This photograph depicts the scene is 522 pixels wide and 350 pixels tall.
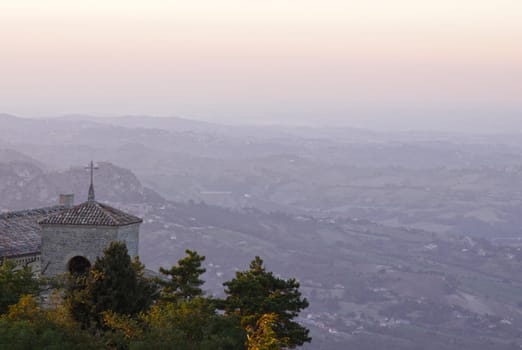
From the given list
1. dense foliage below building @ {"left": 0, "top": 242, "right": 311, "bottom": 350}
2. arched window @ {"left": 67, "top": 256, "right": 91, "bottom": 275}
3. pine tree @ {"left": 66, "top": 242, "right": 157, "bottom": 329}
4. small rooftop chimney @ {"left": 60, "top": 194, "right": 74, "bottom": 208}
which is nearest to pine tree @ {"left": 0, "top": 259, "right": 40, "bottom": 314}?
dense foliage below building @ {"left": 0, "top": 242, "right": 311, "bottom": 350}

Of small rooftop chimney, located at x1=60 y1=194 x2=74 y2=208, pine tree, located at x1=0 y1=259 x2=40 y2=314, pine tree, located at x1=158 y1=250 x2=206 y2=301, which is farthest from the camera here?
small rooftop chimney, located at x1=60 y1=194 x2=74 y2=208

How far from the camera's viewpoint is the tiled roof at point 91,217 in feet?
167

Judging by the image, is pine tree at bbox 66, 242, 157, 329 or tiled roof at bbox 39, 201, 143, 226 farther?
Result: tiled roof at bbox 39, 201, 143, 226

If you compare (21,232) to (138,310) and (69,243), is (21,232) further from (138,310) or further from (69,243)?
(138,310)

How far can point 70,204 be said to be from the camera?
6144 cm

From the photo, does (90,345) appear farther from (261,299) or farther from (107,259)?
(261,299)

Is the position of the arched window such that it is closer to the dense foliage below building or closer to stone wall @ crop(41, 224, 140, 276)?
stone wall @ crop(41, 224, 140, 276)

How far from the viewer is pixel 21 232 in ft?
181

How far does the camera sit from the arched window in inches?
1993

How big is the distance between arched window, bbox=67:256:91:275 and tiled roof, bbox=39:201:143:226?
4.79 feet

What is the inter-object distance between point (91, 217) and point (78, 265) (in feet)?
6.60

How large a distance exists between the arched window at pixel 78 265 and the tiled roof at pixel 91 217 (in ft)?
4.79

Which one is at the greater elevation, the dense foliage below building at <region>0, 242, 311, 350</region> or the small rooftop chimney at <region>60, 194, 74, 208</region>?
the small rooftop chimney at <region>60, 194, 74, 208</region>

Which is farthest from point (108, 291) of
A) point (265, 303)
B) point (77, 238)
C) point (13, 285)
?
point (77, 238)
